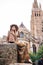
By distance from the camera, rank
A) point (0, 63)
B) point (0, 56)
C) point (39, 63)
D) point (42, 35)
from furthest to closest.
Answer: point (42, 35)
point (39, 63)
point (0, 56)
point (0, 63)

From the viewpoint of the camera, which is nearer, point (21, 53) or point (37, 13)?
point (21, 53)

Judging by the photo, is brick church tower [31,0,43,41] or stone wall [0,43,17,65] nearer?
stone wall [0,43,17,65]

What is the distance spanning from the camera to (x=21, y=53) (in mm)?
7586

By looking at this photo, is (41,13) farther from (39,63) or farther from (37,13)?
(39,63)

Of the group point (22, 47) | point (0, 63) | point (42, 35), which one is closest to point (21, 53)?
point (22, 47)

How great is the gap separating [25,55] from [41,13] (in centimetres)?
7967

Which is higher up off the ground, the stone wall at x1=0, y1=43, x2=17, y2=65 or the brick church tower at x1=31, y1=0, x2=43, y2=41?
the brick church tower at x1=31, y1=0, x2=43, y2=41

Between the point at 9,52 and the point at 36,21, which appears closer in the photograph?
the point at 9,52

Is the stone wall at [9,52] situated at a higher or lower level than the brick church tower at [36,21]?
lower

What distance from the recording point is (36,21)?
281ft

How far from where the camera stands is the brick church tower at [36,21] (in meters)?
84.0

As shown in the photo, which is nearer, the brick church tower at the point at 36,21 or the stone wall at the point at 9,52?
the stone wall at the point at 9,52

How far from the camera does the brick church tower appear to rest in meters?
84.0

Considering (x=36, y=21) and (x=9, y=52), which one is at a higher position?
(x=36, y=21)
